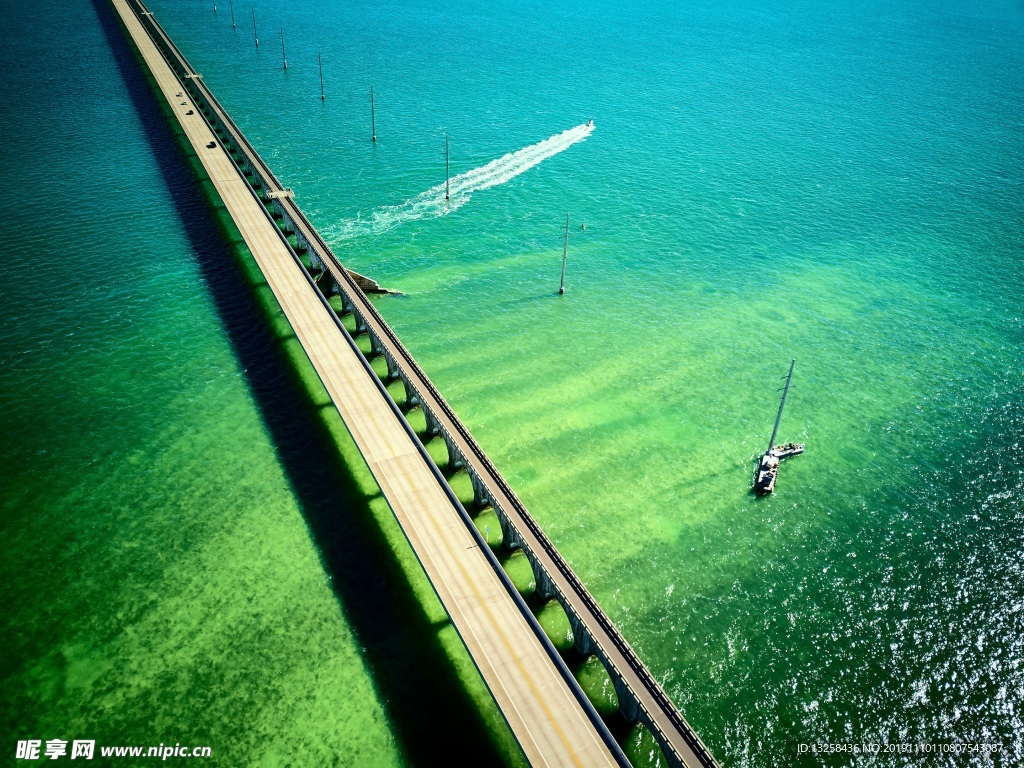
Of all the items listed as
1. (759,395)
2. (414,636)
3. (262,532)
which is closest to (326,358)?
(262,532)

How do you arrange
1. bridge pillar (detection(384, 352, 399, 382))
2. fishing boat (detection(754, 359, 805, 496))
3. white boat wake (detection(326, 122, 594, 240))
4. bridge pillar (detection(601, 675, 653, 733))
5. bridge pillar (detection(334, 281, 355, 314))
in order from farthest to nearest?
Answer: white boat wake (detection(326, 122, 594, 240)), bridge pillar (detection(334, 281, 355, 314)), bridge pillar (detection(384, 352, 399, 382)), fishing boat (detection(754, 359, 805, 496)), bridge pillar (detection(601, 675, 653, 733))

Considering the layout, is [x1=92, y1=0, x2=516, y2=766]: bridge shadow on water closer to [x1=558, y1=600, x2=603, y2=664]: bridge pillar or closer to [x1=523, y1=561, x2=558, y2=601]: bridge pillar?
[x1=523, y1=561, x2=558, y2=601]: bridge pillar

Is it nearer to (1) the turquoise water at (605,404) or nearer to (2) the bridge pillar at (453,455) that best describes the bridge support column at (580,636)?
(1) the turquoise water at (605,404)

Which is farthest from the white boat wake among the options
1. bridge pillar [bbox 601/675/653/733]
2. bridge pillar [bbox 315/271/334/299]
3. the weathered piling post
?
bridge pillar [bbox 601/675/653/733]

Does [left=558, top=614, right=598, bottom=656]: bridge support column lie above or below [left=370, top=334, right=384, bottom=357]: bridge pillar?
below

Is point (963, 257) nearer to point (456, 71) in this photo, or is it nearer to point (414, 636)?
point (414, 636)

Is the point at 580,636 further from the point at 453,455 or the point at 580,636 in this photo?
the point at 453,455
